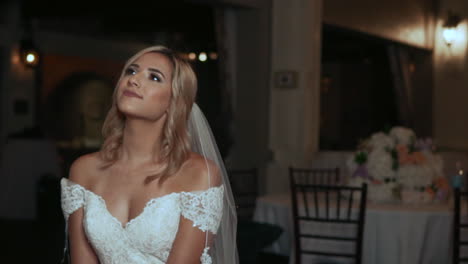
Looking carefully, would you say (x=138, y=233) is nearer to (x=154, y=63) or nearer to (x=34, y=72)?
(x=154, y=63)

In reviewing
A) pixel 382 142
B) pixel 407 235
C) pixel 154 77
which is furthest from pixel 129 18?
pixel 154 77

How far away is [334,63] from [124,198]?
11752mm

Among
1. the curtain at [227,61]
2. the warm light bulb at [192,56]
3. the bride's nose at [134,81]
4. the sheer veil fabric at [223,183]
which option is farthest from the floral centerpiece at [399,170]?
the warm light bulb at [192,56]

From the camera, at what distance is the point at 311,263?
3887 mm

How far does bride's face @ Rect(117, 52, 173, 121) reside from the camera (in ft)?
5.27

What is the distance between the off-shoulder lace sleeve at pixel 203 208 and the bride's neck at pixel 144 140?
0.18 m

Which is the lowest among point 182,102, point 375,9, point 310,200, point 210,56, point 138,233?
point 310,200

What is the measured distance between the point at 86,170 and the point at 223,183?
0.49 metres

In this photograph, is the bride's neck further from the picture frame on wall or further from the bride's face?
the picture frame on wall

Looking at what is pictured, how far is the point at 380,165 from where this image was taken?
4141 millimetres

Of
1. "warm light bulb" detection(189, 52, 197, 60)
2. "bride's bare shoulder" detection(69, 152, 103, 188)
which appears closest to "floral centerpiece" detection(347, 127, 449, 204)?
"bride's bare shoulder" detection(69, 152, 103, 188)

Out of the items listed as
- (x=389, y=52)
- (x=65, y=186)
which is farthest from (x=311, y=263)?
(x=389, y=52)

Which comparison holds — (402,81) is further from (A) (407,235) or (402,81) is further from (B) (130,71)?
(B) (130,71)

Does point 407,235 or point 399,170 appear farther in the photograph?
point 399,170
